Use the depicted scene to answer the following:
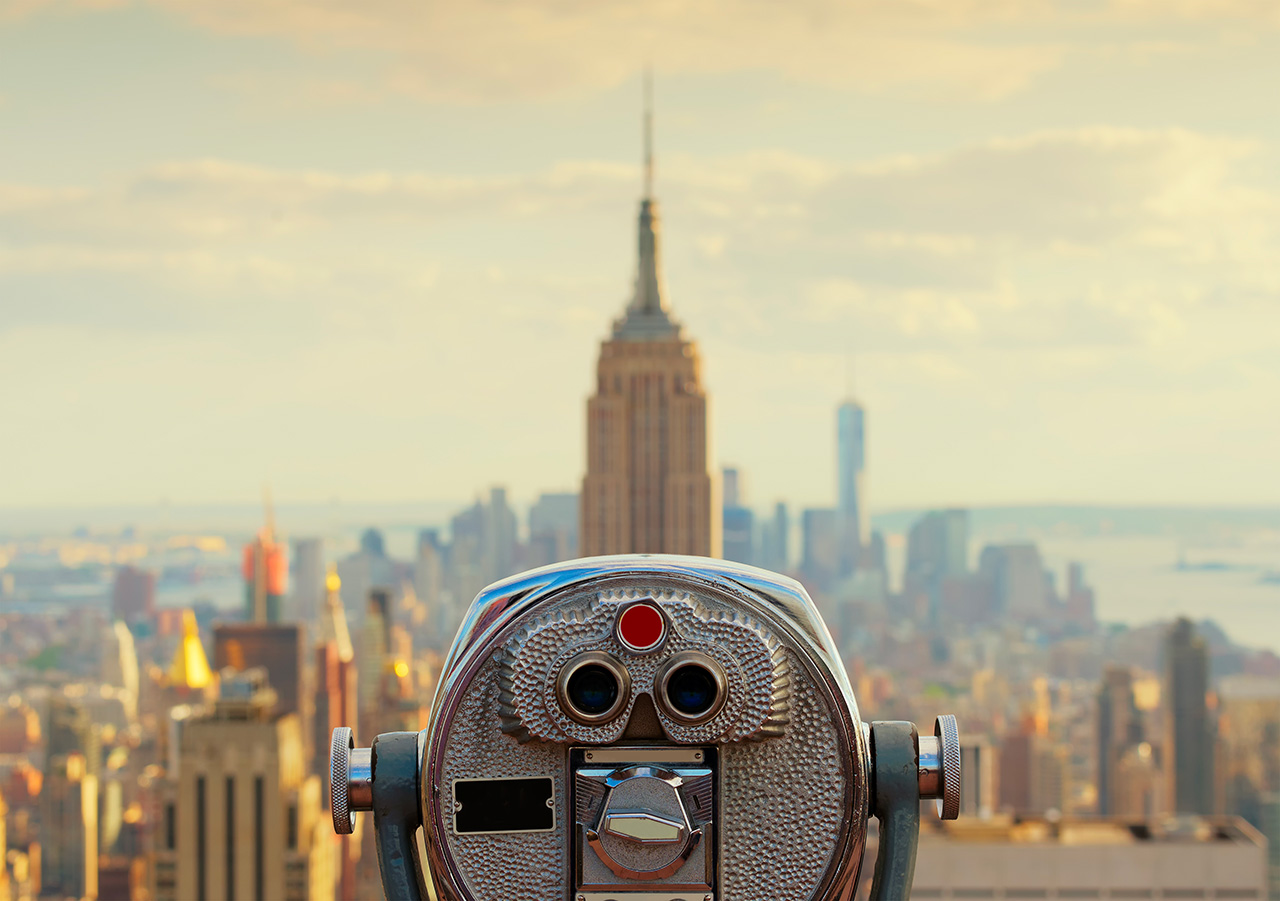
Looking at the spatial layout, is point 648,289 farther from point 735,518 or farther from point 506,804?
point 506,804

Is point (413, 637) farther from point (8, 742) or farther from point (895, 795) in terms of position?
point (895, 795)

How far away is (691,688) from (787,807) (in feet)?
0.46

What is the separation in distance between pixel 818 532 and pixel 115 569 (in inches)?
837

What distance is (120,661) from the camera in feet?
204

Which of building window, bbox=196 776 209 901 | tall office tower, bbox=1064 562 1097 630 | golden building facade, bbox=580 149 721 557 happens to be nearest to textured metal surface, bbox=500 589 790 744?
building window, bbox=196 776 209 901

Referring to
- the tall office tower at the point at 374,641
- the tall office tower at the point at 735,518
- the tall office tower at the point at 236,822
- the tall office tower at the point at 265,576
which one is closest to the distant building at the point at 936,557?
the tall office tower at the point at 735,518

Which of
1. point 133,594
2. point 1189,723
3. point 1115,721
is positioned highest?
point 133,594

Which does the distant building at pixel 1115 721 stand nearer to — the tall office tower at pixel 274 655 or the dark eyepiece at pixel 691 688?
the tall office tower at pixel 274 655

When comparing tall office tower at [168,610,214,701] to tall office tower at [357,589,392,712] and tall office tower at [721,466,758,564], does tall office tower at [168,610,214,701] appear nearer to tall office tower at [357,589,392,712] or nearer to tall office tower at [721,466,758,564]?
tall office tower at [357,589,392,712]

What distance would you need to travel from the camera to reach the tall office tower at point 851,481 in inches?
A: 2309

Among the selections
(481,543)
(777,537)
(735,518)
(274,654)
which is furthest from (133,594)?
(777,537)

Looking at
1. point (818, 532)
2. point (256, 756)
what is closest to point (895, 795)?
point (256, 756)

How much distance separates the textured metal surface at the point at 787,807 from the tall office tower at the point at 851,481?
56046 mm

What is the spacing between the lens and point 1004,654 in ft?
186
